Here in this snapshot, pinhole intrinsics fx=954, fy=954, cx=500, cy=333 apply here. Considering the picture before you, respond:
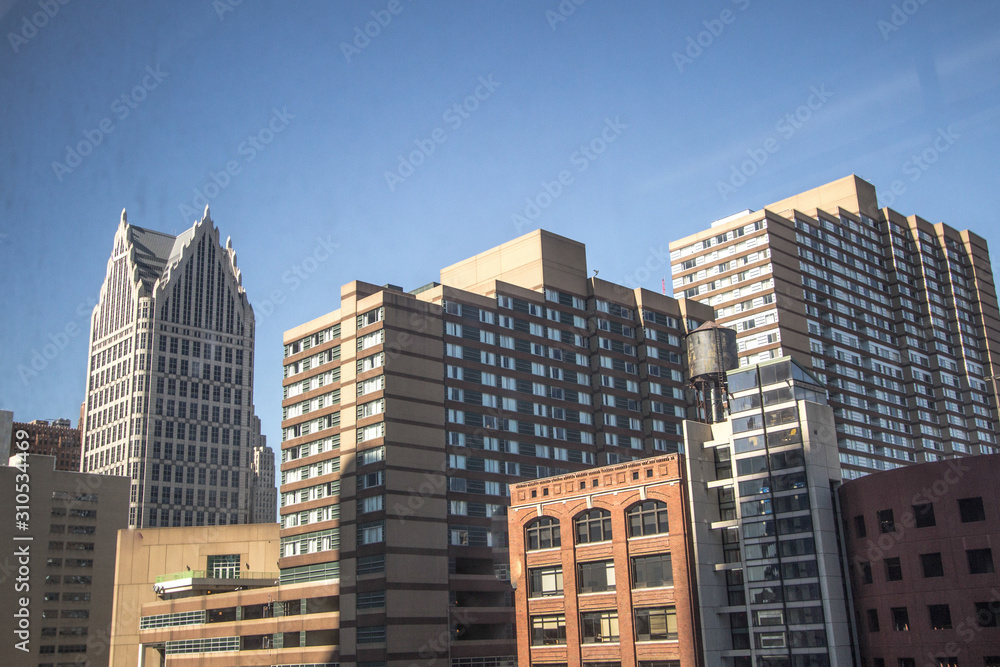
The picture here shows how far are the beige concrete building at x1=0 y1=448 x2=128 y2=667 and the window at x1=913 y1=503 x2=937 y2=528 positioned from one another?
483ft

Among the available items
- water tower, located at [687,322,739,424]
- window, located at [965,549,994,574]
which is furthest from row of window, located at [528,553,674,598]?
window, located at [965,549,994,574]

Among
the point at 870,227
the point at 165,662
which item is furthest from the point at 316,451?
the point at 870,227

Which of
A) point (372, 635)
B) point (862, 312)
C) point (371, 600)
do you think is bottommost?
point (372, 635)

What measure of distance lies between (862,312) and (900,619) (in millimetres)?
116076

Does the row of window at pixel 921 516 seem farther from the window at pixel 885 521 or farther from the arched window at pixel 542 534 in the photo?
the arched window at pixel 542 534

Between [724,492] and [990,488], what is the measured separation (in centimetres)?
2067

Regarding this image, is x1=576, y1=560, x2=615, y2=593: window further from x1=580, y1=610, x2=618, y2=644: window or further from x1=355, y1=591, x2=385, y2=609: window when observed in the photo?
x1=355, y1=591, x2=385, y2=609: window

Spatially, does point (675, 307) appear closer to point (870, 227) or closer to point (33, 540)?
point (870, 227)

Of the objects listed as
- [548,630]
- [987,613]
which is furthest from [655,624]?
[987,613]

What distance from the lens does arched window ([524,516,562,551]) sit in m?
85.5

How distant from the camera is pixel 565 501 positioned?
85.0 m

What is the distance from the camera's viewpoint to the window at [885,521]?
69.6m

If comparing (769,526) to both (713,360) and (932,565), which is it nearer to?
(932,565)

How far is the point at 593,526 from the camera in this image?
3265 inches
